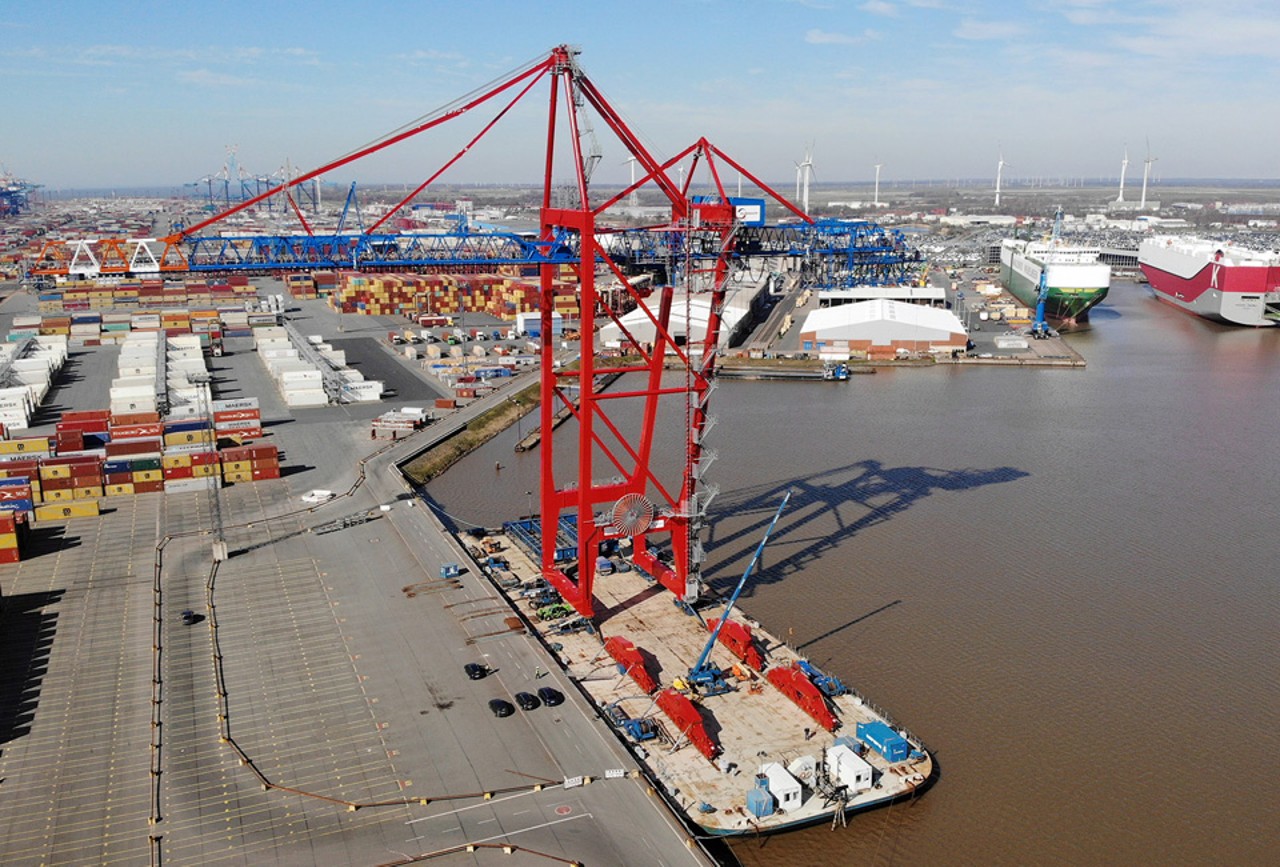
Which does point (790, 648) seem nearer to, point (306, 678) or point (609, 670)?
point (609, 670)

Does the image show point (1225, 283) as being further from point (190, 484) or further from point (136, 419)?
point (136, 419)

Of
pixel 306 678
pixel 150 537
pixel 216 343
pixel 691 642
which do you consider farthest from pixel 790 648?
pixel 216 343

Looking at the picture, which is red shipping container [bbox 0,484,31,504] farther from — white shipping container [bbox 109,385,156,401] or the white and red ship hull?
the white and red ship hull

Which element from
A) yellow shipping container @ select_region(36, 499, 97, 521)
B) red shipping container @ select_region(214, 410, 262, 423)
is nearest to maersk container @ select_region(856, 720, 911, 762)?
yellow shipping container @ select_region(36, 499, 97, 521)

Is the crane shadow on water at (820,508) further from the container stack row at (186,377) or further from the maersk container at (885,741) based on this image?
the container stack row at (186,377)

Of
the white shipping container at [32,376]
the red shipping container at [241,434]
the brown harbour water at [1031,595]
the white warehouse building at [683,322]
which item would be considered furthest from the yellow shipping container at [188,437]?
the white warehouse building at [683,322]
